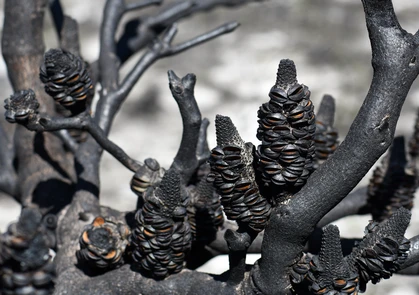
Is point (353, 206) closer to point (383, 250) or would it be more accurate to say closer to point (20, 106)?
point (383, 250)

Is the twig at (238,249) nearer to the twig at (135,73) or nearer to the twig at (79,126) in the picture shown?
the twig at (79,126)

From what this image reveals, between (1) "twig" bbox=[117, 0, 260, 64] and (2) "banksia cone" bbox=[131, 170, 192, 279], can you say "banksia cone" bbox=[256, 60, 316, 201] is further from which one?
(1) "twig" bbox=[117, 0, 260, 64]

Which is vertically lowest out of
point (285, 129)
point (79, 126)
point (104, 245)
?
point (104, 245)

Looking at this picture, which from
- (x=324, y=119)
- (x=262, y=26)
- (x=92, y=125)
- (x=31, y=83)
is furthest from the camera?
(x=262, y=26)

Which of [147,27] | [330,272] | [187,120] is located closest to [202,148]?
[187,120]

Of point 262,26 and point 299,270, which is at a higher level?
point 262,26

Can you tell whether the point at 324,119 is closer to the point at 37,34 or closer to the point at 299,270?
the point at 299,270

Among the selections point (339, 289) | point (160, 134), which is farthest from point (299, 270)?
point (160, 134)

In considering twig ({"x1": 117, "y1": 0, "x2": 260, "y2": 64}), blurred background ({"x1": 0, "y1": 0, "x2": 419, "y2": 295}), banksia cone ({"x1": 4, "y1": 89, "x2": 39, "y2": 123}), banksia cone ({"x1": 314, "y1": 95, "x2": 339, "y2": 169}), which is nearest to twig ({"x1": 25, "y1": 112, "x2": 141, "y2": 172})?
banksia cone ({"x1": 4, "y1": 89, "x2": 39, "y2": 123})
